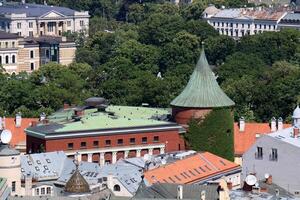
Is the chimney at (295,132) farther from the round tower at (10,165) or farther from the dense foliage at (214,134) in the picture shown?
the round tower at (10,165)

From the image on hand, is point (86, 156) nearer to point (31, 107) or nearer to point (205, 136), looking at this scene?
point (205, 136)

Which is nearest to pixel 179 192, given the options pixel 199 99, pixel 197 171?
pixel 197 171

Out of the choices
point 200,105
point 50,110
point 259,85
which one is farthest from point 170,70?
point 200,105

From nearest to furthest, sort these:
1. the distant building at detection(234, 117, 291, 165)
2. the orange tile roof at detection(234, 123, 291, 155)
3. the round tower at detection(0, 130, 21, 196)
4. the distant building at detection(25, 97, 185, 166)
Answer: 1. the round tower at detection(0, 130, 21, 196)
2. the distant building at detection(25, 97, 185, 166)
3. the distant building at detection(234, 117, 291, 165)
4. the orange tile roof at detection(234, 123, 291, 155)

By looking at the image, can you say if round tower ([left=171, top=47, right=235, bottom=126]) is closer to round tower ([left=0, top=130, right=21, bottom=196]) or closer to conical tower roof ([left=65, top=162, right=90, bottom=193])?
round tower ([left=0, top=130, right=21, bottom=196])

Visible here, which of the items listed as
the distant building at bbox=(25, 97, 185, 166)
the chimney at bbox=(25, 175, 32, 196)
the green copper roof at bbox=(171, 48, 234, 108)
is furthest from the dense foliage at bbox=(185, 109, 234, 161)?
the chimney at bbox=(25, 175, 32, 196)

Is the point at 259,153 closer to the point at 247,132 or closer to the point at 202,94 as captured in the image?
the point at 202,94

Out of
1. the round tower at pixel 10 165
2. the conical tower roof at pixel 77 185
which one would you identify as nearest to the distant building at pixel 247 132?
the round tower at pixel 10 165
